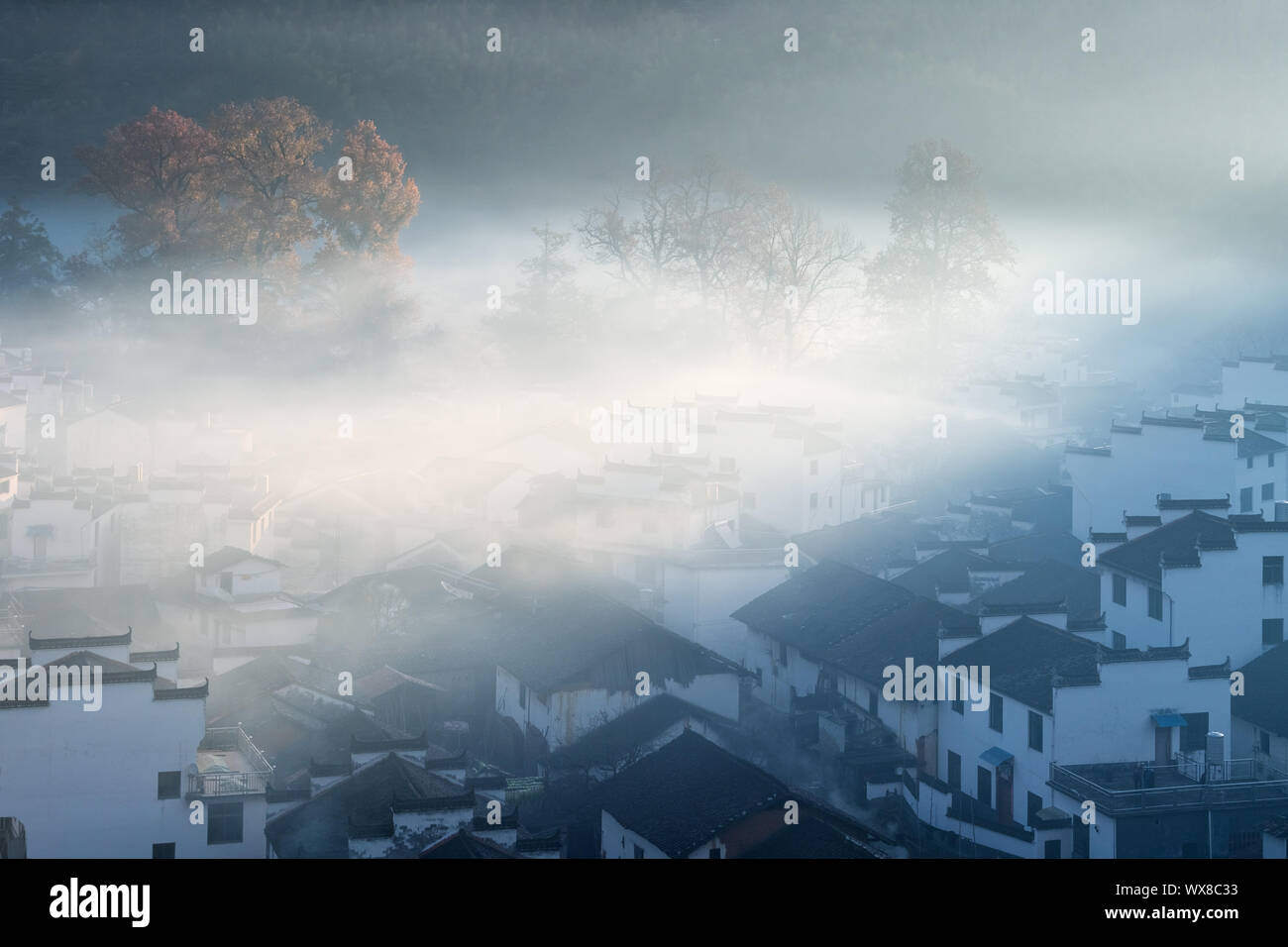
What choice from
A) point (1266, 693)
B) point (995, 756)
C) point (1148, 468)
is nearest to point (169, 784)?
point (995, 756)

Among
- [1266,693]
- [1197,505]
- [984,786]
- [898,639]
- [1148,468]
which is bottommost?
[984,786]

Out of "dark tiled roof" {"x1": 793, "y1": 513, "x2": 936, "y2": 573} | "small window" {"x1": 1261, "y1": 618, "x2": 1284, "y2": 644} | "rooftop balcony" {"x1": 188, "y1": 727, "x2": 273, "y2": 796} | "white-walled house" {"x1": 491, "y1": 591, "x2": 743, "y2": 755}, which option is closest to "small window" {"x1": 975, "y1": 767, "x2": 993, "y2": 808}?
"white-walled house" {"x1": 491, "y1": 591, "x2": 743, "y2": 755}

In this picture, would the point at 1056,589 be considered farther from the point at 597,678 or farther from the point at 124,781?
the point at 124,781

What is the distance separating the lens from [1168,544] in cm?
1777

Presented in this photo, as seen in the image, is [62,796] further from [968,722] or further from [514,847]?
[968,722]

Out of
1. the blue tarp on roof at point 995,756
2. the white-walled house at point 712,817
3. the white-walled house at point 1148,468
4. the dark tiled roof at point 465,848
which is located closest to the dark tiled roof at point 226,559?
the white-walled house at point 712,817

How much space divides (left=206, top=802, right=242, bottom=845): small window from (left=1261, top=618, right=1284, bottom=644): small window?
12106mm

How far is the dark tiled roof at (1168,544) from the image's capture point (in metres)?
17.1

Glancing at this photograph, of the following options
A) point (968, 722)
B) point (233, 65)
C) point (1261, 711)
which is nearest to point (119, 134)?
point (233, 65)

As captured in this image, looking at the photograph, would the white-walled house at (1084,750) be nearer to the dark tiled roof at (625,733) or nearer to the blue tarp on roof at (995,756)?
the blue tarp on roof at (995,756)

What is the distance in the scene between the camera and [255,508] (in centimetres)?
2475

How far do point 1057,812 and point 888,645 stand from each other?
4524mm

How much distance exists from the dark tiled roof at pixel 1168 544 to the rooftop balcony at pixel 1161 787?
129 inches

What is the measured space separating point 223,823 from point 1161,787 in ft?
29.7
